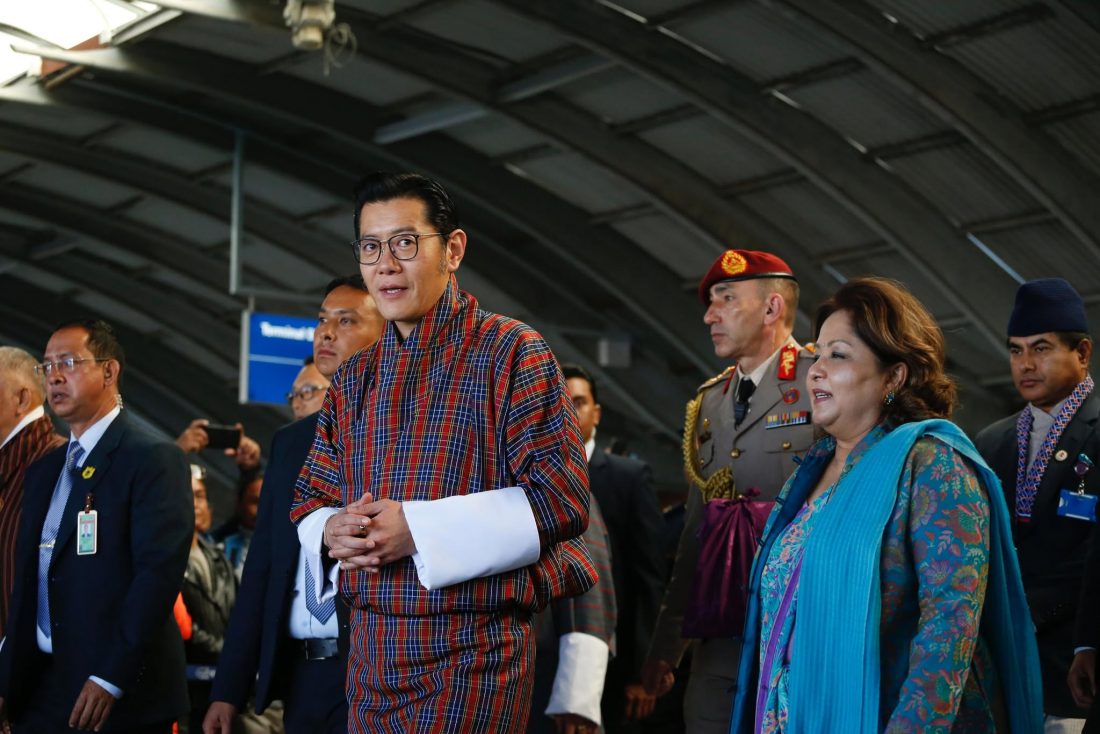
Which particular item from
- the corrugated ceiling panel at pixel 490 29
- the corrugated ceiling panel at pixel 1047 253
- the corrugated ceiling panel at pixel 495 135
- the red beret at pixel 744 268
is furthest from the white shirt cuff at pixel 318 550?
the corrugated ceiling panel at pixel 495 135

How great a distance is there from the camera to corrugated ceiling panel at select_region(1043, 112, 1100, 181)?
14.9m

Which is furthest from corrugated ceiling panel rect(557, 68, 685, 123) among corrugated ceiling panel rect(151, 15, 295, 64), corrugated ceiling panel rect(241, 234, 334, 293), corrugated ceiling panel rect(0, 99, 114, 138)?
corrugated ceiling panel rect(241, 234, 334, 293)

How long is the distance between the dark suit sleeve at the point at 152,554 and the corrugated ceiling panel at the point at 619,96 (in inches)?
484

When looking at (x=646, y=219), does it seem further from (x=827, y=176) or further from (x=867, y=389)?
(x=867, y=389)

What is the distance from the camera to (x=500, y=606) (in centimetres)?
300

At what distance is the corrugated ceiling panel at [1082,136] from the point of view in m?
14.9

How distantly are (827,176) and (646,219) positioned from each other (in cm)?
408

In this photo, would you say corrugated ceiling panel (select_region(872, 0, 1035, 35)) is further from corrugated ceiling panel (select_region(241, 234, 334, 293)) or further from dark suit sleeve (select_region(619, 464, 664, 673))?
corrugated ceiling panel (select_region(241, 234, 334, 293))

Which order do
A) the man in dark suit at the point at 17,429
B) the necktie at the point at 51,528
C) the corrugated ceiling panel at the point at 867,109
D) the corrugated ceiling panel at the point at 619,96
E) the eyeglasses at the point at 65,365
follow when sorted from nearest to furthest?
the necktie at the point at 51,528, the eyeglasses at the point at 65,365, the man in dark suit at the point at 17,429, the corrugated ceiling panel at the point at 867,109, the corrugated ceiling panel at the point at 619,96

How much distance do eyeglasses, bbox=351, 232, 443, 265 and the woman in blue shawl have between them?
954 millimetres

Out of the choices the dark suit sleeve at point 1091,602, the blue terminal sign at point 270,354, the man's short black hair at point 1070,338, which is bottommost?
the dark suit sleeve at point 1091,602

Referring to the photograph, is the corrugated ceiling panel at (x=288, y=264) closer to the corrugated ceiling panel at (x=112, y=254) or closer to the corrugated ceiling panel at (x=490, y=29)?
the corrugated ceiling panel at (x=112, y=254)

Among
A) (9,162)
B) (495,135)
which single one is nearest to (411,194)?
(495,135)

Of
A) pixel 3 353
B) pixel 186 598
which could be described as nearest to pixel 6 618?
pixel 3 353
